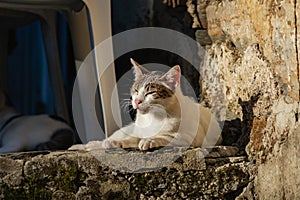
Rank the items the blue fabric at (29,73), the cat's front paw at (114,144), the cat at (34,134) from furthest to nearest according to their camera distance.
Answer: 1. the blue fabric at (29,73)
2. the cat at (34,134)
3. the cat's front paw at (114,144)

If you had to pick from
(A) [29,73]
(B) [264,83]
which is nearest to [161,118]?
(B) [264,83]

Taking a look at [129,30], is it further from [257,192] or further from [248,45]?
[257,192]

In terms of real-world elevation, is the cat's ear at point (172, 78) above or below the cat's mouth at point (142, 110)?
above

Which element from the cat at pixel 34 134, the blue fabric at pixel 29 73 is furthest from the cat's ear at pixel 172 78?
the blue fabric at pixel 29 73

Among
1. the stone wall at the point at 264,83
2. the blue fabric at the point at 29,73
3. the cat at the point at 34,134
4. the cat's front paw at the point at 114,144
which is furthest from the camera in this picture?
the blue fabric at the point at 29,73

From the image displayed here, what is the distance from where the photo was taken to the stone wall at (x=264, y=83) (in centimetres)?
136

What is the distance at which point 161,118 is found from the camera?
1527 millimetres

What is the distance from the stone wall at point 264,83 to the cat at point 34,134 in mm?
610

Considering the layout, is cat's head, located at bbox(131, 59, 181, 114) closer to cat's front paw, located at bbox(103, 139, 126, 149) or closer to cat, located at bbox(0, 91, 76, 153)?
cat's front paw, located at bbox(103, 139, 126, 149)

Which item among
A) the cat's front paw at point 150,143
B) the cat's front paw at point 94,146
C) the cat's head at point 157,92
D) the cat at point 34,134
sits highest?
the cat's head at point 157,92

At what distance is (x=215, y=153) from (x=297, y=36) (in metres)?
0.40

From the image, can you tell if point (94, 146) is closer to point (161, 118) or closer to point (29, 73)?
point (161, 118)

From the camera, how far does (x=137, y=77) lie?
1.61 metres

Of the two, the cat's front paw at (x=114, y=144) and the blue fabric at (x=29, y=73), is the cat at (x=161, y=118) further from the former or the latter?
the blue fabric at (x=29, y=73)
